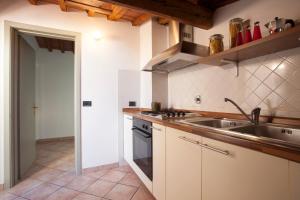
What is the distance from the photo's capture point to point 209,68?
1854 mm

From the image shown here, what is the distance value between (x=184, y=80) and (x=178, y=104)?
35 centimetres

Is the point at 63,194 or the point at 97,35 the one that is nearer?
the point at 63,194

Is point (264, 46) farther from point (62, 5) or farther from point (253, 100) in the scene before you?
point (62, 5)

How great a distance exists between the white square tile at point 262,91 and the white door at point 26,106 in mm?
2745

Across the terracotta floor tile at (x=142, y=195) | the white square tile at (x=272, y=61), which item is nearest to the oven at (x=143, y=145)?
the terracotta floor tile at (x=142, y=195)

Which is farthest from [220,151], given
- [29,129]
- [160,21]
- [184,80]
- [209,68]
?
[29,129]

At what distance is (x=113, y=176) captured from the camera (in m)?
2.33

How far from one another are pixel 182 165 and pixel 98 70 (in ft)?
6.28

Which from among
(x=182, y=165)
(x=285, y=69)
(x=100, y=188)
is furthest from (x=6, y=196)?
(x=285, y=69)

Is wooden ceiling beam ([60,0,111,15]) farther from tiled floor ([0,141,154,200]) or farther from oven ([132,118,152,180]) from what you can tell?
tiled floor ([0,141,154,200])

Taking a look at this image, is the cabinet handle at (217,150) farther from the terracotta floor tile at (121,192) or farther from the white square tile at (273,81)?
the terracotta floor tile at (121,192)

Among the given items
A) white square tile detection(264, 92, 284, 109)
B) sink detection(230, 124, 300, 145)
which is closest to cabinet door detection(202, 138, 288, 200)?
sink detection(230, 124, 300, 145)

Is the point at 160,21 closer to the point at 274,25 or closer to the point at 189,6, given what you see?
the point at 189,6

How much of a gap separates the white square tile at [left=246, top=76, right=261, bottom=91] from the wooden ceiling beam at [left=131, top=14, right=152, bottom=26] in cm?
174
